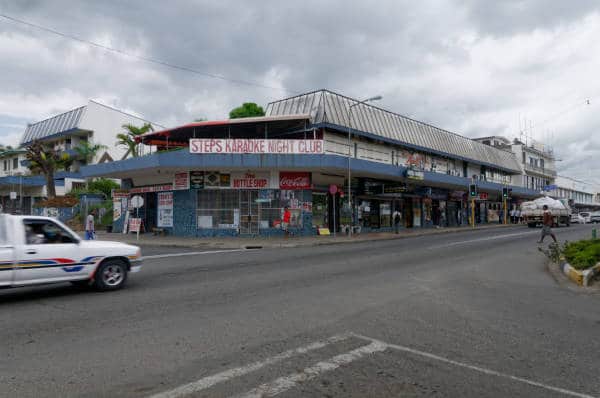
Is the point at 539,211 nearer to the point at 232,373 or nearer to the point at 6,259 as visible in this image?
the point at 232,373

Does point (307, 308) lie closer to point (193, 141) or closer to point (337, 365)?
point (337, 365)

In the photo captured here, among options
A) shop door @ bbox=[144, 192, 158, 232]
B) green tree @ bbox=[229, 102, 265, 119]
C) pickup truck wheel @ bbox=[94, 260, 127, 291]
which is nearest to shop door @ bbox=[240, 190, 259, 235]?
shop door @ bbox=[144, 192, 158, 232]

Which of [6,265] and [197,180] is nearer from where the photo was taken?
[6,265]

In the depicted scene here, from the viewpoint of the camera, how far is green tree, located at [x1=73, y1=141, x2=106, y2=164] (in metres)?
47.9

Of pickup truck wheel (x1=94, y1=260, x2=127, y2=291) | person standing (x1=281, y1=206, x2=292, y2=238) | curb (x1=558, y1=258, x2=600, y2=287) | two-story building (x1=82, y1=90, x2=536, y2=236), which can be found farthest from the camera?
person standing (x1=281, y1=206, x2=292, y2=238)

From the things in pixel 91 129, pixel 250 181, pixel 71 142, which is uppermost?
pixel 91 129

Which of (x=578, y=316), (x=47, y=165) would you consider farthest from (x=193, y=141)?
(x=47, y=165)

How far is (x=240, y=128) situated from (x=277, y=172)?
4170 mm

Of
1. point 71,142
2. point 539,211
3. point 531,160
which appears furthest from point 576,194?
point 71,142

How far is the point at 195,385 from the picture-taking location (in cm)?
368

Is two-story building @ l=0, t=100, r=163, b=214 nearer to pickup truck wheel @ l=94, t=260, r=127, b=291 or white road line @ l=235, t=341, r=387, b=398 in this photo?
pickup truck wheel @ l=94, t=260, r=127, b=291

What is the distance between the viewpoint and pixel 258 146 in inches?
917

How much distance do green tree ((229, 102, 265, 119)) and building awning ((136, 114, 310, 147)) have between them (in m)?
18.2

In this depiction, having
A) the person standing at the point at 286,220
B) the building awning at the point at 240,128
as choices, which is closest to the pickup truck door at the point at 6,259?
the person standing at the point at 286,220
